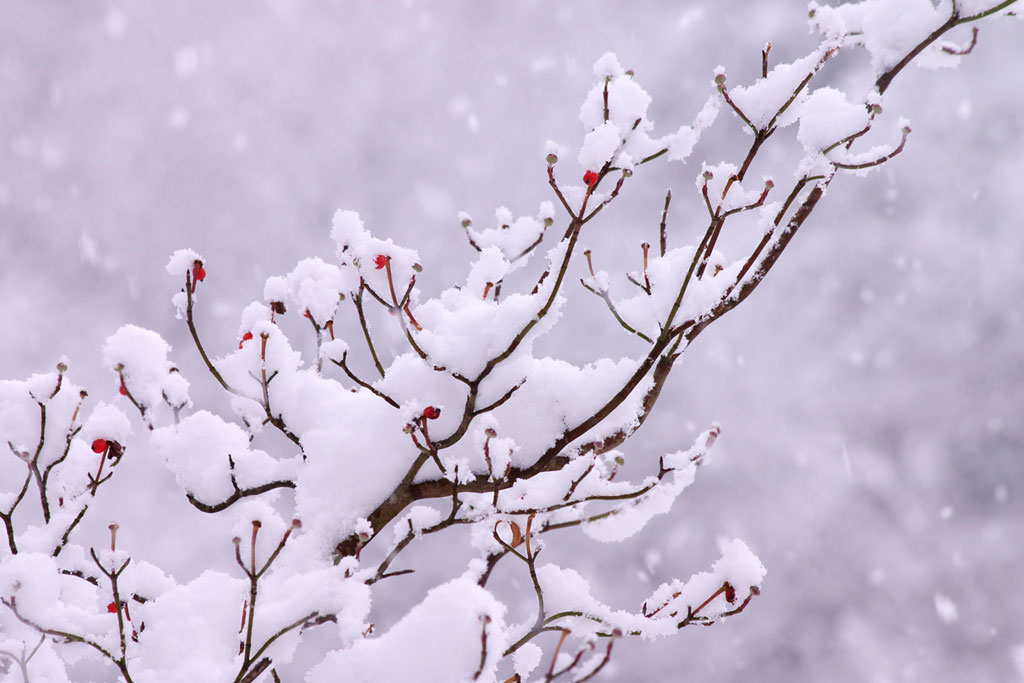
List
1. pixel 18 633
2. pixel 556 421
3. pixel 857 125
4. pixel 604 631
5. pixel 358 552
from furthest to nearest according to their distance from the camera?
pixel 18 633
pixel 556 421
pixel 604 631
pixel 358 552
pixel 857 125

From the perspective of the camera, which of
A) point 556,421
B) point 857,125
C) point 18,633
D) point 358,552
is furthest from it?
point 18,633

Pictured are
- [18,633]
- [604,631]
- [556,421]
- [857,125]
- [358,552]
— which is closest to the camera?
[857,125]

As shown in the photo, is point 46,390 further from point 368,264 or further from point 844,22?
point 844,22

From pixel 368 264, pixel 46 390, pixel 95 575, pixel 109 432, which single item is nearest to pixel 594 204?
pixel 368 264

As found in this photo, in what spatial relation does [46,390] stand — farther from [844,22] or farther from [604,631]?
[844,22]

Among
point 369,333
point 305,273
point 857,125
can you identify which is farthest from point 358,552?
Result: point 857,125

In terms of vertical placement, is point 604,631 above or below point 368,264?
below

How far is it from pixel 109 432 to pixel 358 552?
1032mm

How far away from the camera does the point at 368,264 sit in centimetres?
210

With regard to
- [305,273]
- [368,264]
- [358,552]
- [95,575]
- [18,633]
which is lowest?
[358,552]

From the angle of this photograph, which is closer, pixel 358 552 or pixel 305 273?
pixel 358 552

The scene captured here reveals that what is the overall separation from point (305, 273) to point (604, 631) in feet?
5.65

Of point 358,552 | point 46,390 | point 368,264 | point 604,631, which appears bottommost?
point 604,631

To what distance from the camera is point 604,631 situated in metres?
2.27
